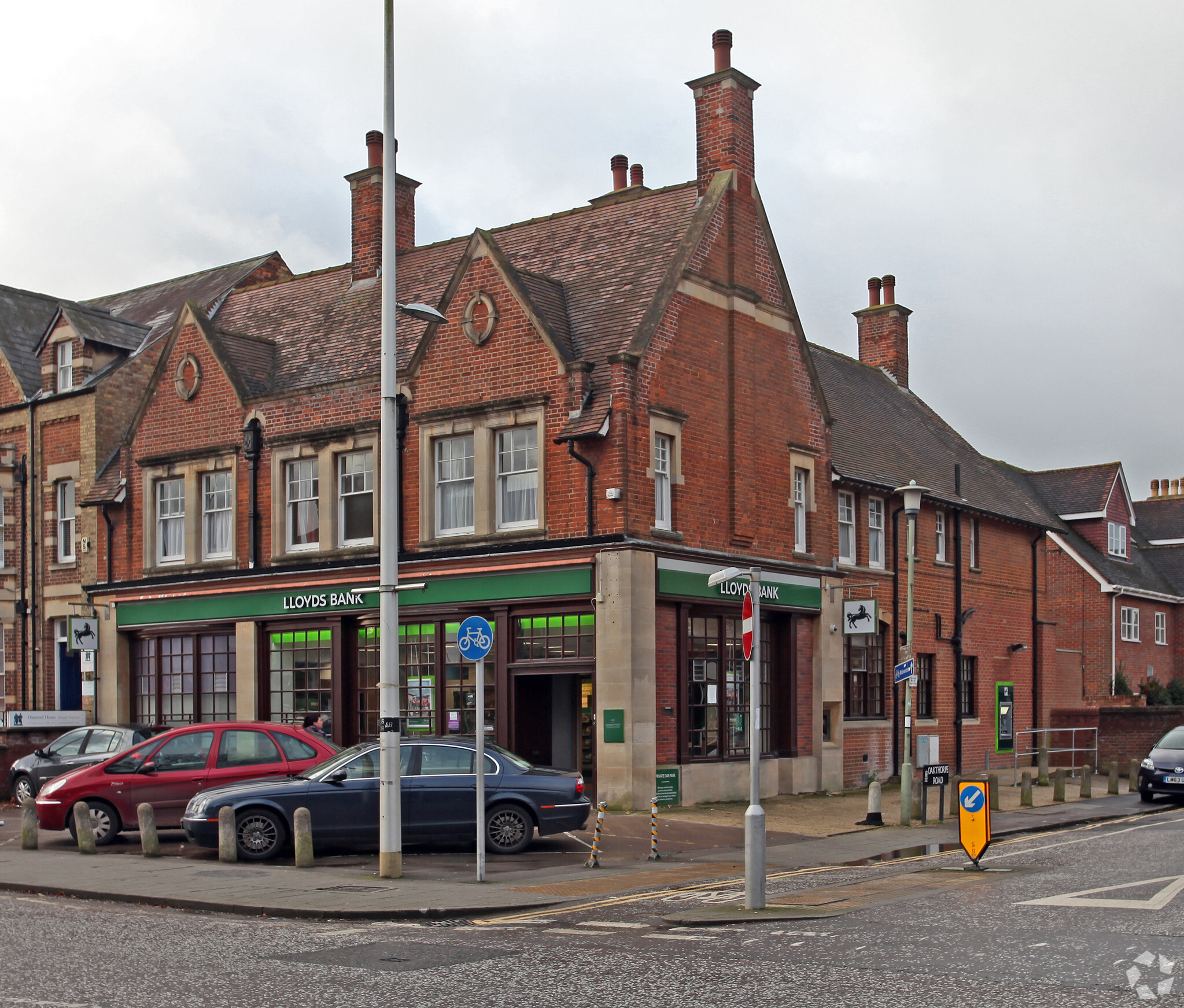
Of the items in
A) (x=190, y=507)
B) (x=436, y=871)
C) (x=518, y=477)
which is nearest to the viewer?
(x=436, y=871)

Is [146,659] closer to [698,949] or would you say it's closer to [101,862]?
[101,862]

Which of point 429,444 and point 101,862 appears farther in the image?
point 429,444

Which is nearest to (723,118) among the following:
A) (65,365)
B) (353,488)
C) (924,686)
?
(353,488)

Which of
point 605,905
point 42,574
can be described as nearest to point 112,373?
point 42,574

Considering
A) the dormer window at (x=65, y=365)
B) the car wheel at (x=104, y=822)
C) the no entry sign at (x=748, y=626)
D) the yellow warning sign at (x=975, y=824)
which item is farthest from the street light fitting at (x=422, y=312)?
the dormer window at (x=65, y=365)

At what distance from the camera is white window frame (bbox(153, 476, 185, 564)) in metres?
29.6

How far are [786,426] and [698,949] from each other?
17.7 meters

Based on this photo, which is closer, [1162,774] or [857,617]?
[1162,774]

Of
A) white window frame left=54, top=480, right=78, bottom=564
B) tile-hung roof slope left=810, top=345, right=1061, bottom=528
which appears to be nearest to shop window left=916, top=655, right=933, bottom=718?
tile-hung roof slope left=810, top=345, right=1061, bottom=528

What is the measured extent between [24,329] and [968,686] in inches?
1001

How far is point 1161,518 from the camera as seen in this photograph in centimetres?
5206

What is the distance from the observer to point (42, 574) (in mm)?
32719

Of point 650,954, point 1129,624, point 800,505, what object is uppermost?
point 800,505

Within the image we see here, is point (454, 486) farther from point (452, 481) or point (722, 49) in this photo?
point (722, 49)
